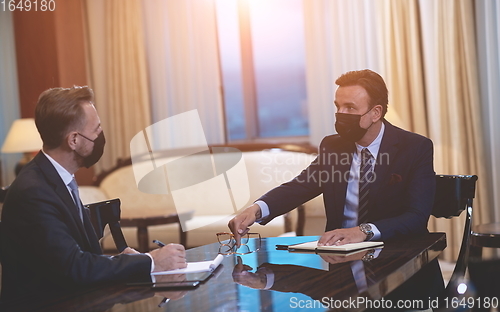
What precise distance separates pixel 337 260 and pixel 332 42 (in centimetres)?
379

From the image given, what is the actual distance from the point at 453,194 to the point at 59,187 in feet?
5.24

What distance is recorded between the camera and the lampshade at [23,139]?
5.71 metres

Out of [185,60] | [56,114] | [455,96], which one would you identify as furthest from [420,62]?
[56,114]

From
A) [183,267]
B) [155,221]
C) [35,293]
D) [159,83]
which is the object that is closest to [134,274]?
[183,267]

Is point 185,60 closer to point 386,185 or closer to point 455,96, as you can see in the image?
point 455,96

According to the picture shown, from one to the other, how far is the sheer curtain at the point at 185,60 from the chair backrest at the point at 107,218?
3.60m

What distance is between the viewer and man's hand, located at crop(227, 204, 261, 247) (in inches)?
83.8

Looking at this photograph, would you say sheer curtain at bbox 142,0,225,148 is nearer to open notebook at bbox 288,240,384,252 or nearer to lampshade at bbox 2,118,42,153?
lampshade at bbox 2,118,42,153

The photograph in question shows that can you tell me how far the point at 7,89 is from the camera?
672cm

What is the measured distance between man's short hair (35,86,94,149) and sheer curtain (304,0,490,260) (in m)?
2.89

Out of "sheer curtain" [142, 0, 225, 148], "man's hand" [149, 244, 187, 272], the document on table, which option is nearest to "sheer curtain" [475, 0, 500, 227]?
"sheer curtain" [142, 0, 225, 148]

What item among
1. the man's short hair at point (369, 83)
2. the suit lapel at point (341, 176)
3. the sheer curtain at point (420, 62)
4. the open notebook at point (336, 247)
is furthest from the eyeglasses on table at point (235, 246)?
the sheer curtain at point (420, 62)

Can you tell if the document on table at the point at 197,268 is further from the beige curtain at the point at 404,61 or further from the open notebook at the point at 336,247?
the beige curtain at the point at 404,61

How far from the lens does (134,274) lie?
1.70 m
